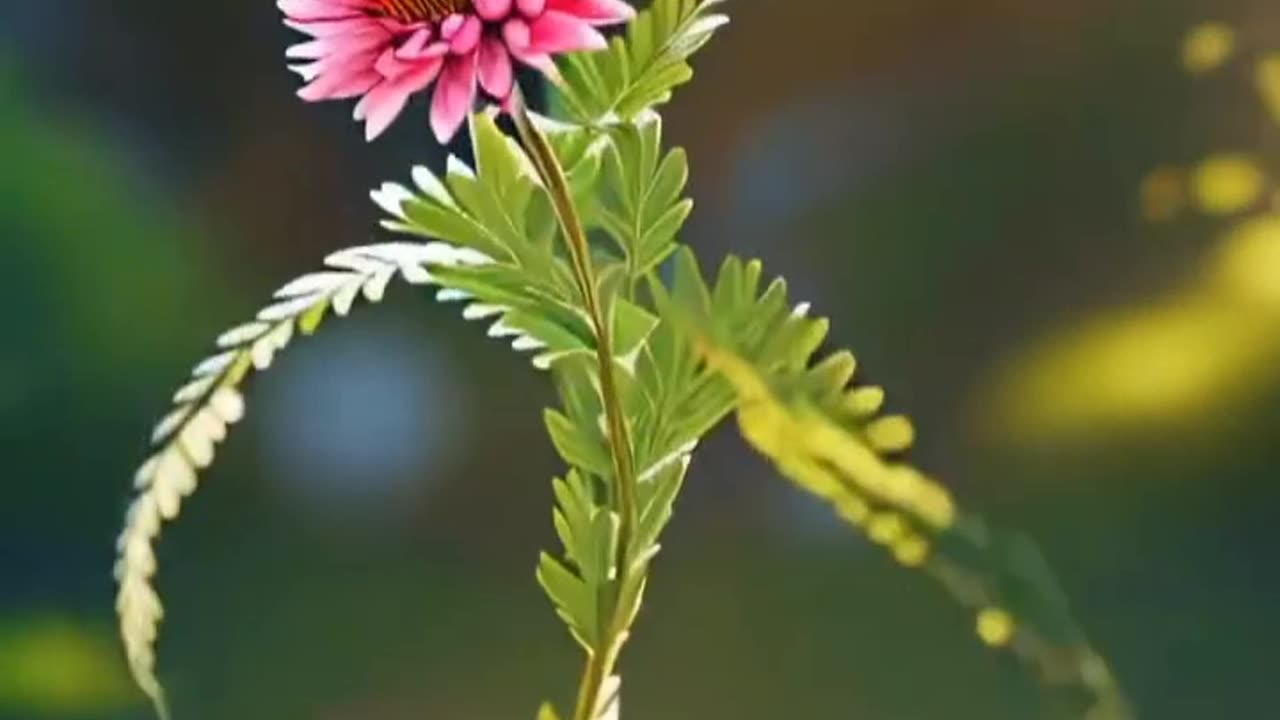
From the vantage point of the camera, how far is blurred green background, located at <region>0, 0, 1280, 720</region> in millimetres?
823

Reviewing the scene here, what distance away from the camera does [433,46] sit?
2.86 feet

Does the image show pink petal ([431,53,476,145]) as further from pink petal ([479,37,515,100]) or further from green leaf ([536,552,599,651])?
green leaf ([536,552,599,651])

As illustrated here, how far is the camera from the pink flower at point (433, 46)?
87 cm

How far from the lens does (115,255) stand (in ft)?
2.93

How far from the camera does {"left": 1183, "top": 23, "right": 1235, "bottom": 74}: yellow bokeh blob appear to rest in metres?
0.83

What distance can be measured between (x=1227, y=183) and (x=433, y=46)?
0.43 m

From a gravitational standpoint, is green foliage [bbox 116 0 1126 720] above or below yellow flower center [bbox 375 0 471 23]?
below

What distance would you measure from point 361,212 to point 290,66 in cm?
9

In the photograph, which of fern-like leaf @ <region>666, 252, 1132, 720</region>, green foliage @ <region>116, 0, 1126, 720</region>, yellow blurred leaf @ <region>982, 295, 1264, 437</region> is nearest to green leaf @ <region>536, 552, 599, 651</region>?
green foliage @ <region>116, 0, 1126, 720</region>

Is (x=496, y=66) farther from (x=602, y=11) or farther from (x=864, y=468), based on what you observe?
(x=864, y=468)

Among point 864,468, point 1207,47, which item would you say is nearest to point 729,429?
point 864,468

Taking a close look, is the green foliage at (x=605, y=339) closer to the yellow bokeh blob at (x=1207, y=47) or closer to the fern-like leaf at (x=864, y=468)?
the fern-like leaf at (x=864, y=468)

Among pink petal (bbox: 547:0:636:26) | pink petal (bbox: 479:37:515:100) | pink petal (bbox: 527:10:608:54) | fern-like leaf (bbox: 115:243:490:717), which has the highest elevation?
pink petal (bbox: 547:0:636:26)

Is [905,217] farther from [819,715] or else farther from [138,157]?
[138,157]
